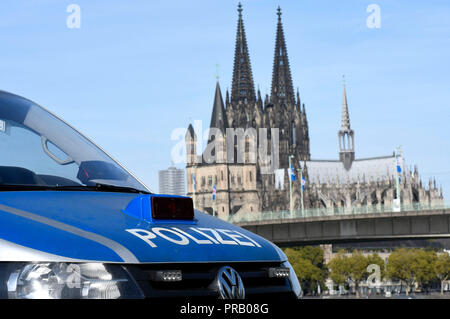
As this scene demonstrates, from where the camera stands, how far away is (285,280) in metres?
3.35

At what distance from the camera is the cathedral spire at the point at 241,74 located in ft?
610

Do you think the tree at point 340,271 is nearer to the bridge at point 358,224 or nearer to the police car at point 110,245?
the bridge at point 358,224

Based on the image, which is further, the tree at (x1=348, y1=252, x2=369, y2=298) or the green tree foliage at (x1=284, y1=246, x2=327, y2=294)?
the green tree foliage at (x1=284, y1=246, x2=327, y2=294)

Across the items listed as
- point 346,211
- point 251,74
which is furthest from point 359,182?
point 346,211

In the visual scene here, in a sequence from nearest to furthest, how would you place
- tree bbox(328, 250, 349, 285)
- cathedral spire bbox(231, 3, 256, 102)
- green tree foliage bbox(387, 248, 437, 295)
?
1. green tree foliage bbox(387, 248, 437, 295)
2. tree bbox(328, 250, 349, 285)
3. cathedral spire bbox(231, 3, 256, 102)

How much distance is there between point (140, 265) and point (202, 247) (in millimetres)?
284

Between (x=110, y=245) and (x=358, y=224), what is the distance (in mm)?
60331

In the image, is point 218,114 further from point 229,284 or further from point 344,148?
point 229,284

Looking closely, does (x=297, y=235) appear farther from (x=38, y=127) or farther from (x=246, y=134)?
(x=246, y=134)

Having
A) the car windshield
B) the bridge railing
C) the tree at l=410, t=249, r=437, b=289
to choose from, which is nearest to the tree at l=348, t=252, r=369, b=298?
the tree at l=410, t=249, r=437, b=289

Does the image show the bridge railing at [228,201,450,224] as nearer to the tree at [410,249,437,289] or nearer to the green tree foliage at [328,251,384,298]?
the tree at [410,249,437,289]

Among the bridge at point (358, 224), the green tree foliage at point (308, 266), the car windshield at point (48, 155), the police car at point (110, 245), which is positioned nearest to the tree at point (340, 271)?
the green tree foliage at point (308, 266)

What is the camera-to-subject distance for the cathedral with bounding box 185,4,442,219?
170000 millimetres
